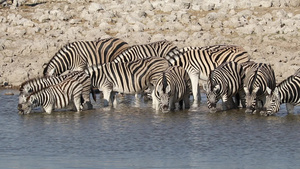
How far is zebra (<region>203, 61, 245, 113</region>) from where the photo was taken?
582 inches

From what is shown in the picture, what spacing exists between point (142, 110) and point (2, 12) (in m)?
9.57

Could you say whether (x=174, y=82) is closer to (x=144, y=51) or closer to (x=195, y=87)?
(x=195, y=87)

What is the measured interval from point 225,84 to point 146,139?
2968 millimetres

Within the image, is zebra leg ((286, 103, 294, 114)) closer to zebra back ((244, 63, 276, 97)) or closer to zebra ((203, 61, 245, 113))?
zebra back ((244, 63, 276, 97))

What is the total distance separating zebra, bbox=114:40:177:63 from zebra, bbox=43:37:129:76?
57 centimetres

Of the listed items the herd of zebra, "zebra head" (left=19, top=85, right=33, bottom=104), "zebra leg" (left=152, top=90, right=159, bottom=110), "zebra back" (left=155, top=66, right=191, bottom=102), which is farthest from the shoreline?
"zebra leg" (left=152, top=90, right=159, bottom=110)

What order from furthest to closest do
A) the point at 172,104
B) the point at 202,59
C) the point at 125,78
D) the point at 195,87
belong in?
the point at 202,59 → the point at 195,87 → the point at 125,78 → the point at 172,104

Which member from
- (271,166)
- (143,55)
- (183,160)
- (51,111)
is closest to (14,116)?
(51,111)

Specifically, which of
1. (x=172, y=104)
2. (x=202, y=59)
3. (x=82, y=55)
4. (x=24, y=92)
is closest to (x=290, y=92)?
(x=172, y=104)

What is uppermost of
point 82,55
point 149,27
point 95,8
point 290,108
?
point 95,8

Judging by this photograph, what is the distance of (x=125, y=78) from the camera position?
51.6 feet

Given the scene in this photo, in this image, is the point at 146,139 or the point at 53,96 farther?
the point at 53,96

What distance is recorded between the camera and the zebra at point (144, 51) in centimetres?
1725

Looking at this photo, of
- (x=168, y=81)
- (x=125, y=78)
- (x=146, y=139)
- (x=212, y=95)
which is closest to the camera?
(x=146, y=139)
